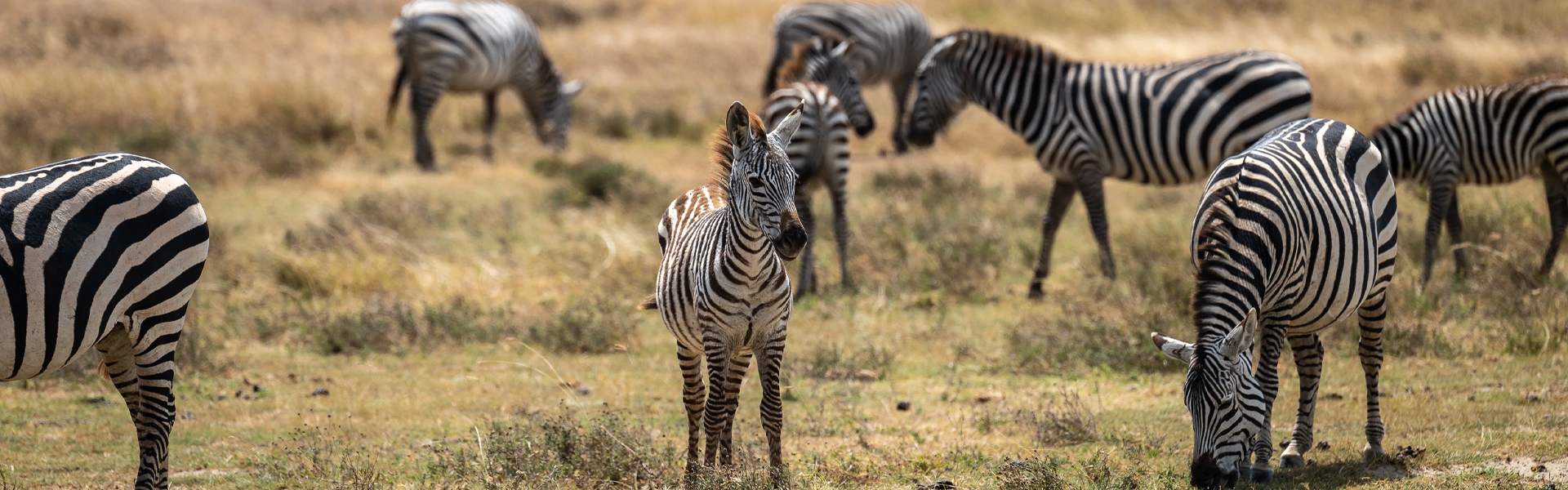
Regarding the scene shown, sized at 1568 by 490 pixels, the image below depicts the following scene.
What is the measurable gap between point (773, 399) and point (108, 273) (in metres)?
2.86

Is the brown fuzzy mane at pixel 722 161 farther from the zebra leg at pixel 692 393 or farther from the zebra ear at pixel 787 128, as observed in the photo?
the zebra leg at pixel 692 393

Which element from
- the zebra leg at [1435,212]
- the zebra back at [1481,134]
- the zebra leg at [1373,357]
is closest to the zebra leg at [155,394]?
the zebra leg at [1373,357]

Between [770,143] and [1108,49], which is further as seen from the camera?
[1108,49]

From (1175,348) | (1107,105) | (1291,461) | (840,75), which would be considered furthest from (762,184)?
(840,75)

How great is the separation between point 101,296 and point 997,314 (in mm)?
6867

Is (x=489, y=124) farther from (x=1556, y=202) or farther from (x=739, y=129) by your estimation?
(x=739, y=129)

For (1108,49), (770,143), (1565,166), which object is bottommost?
(770,143)

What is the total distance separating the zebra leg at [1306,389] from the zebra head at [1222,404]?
1215 mm

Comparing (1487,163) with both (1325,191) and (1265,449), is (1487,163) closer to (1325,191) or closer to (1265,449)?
(1325,191)

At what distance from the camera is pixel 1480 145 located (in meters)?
10.1

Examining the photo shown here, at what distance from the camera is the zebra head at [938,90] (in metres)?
11.4

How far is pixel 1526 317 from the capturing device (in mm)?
8766

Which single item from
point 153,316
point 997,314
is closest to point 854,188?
Result: point 997,314

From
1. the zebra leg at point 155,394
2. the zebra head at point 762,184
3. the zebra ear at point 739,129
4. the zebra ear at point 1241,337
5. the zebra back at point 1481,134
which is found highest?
the zebra back at point 1481,134
